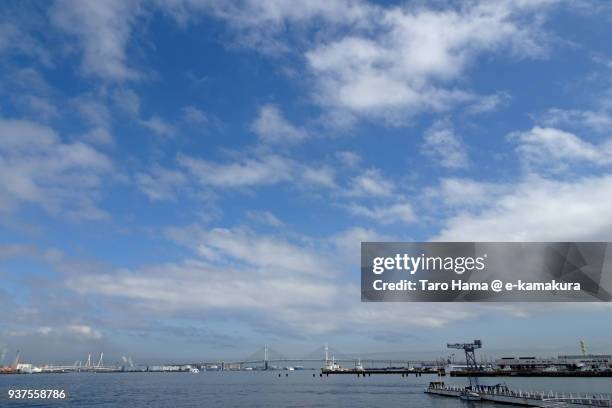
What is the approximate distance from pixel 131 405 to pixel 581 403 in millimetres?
83664

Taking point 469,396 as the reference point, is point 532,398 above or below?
above

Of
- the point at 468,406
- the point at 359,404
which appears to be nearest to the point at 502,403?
the point at 468,406

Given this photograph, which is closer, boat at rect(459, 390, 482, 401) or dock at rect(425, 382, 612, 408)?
dock at rect(425, 382, 612, 408)

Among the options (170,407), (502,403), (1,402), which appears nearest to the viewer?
(502,403)

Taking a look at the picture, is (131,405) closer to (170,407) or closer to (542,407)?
(170,407)

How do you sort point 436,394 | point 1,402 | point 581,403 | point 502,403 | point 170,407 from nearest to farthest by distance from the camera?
point 581,403 < point 502,403 < point 170,407 < point 1,402 < point 436,394

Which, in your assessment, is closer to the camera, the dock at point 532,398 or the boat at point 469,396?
the dock at point 532,398

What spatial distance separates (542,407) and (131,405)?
78.5 metres

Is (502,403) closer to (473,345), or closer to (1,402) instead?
(473,345)

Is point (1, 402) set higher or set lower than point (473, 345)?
lower

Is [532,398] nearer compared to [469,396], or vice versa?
[532,398]

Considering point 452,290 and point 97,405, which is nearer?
point 452,290

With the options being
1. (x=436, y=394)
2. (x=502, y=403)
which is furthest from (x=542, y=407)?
(x=436, y=394)

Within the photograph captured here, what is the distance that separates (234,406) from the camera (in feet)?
329
